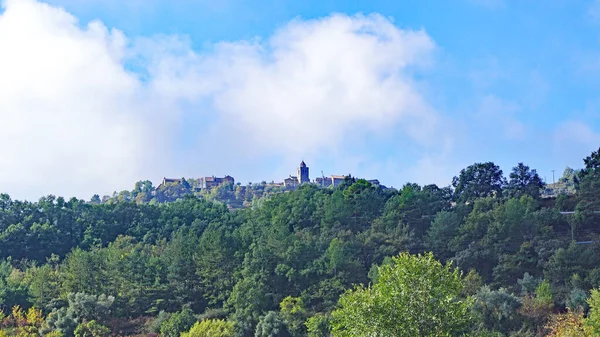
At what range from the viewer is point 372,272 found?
36.3m

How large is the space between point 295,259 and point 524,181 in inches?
849

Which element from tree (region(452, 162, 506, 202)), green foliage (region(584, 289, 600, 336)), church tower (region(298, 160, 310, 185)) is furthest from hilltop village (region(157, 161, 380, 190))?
green foliage (region(584, 289, 600, 336))

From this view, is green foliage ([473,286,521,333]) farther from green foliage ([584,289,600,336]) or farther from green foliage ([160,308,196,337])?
green foliage ([160,308,196,337])

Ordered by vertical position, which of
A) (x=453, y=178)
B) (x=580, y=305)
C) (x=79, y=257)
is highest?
(x=453, y=178)

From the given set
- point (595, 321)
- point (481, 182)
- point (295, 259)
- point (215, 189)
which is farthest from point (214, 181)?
point (595, 321)

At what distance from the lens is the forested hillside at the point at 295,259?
31.8 m

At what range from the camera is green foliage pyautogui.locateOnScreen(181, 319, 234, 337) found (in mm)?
29062

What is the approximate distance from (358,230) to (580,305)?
17.9m

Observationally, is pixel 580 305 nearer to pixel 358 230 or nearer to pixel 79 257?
pixel 358 230

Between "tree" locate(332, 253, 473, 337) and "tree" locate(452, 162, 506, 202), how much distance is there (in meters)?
35.2

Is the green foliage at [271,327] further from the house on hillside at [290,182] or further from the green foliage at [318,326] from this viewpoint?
the house on hillside at [290,182]

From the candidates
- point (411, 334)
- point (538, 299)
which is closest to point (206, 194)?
point (538, 299)

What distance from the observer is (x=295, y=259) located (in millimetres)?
37906

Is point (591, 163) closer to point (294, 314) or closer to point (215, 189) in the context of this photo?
point (294, 314)
